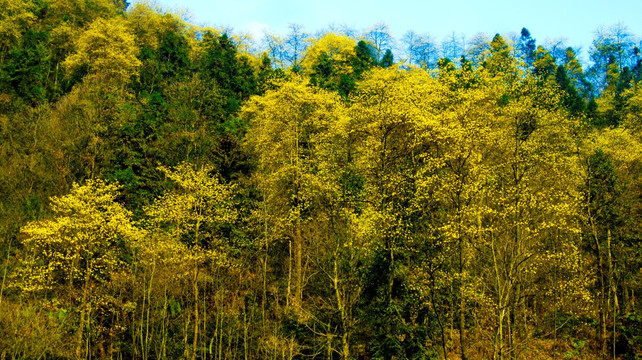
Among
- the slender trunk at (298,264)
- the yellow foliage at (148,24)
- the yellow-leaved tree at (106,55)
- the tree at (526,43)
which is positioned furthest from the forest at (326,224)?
the tree at (526,43)

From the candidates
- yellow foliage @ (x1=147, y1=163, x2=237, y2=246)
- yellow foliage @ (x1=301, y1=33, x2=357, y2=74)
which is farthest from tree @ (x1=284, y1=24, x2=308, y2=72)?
yellow foliage @ (x1=147, y1=163, x2=237, y2=246)

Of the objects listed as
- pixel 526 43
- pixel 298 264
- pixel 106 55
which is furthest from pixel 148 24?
pixel 526 43

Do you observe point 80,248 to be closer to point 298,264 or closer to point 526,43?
point 298,264

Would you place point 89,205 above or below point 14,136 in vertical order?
below

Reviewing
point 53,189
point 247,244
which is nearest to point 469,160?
point 247,244

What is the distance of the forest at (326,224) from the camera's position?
17266 mm

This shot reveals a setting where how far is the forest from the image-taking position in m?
17.3

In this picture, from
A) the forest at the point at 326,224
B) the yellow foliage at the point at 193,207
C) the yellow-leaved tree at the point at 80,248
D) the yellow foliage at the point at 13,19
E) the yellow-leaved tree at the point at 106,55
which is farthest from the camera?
the yellow foliage at the point at 13,19

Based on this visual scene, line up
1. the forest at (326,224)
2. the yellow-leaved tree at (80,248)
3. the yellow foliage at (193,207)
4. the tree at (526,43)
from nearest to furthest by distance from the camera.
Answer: the forest at (326,224)
the yellow-leaved tree at (80,248)
the yellow foliage at (193,207)
the tree at (526,43)

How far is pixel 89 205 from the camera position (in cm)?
2353

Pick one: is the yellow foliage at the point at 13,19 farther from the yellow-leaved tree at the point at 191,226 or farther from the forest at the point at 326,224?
the yellow-leaved tree at the point at 191,226

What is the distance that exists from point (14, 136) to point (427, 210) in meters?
31.3

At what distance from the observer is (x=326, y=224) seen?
72.4 ft

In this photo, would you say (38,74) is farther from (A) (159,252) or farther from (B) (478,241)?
(B) (478,241)
